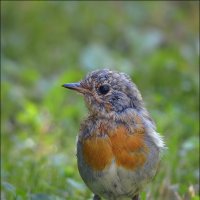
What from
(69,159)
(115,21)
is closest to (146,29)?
(115,21)

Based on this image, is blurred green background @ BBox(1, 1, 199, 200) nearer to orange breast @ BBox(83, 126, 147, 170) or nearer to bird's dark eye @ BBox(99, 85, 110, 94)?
orange breast @ BBox(83, 126, 147, 170)

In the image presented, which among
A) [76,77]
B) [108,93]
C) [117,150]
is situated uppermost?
[76,77]

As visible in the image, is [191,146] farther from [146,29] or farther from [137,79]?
[146,29]

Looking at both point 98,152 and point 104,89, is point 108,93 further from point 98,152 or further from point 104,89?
point 98,152

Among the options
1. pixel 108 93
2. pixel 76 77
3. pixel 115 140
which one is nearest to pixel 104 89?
pixel 108 93

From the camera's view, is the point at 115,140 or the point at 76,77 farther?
the point at 76,77

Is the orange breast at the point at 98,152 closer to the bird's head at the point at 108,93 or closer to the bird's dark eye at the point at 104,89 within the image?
the bird's head at the point at 108,93

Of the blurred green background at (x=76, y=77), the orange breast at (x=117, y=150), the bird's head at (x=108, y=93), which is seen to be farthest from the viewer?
the blurred green background at (x=76, y=77)

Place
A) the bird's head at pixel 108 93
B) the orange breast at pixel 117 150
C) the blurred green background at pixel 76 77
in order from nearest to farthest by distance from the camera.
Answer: the orange breast at pixel 117 150
the bird's head at pixel 108 93
the blurred green background at pixel 76 77

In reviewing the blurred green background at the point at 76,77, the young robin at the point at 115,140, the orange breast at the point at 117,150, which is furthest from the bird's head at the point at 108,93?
the blurred green background at the point at 76,77
